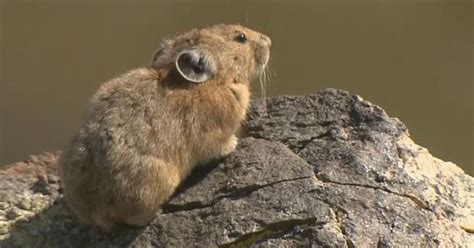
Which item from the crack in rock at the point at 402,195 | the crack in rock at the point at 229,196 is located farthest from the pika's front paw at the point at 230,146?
the crack in rock at the point at 402,195

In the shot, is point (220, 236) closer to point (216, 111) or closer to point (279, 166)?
point (279, 166)

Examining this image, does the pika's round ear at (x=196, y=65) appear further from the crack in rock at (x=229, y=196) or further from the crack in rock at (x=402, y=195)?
the crack in rock at (x=402, y=195)

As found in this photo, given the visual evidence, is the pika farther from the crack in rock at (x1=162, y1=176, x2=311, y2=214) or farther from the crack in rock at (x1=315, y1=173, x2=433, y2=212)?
the crack in rock at (x1=315, y1=173, x2=433, y2=212)

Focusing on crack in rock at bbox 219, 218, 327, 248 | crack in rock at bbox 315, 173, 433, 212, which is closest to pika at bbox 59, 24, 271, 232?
crack in rock at bbox 219, 218, 327, 248

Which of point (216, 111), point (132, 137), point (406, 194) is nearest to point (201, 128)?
point (216, 111)

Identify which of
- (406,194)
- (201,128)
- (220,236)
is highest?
(201,128)

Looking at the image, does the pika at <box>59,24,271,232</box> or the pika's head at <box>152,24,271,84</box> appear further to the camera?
the pika's head at <box>152,24,271,84</box>

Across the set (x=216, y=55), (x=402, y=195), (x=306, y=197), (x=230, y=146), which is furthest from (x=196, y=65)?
(x=402, y=195)
